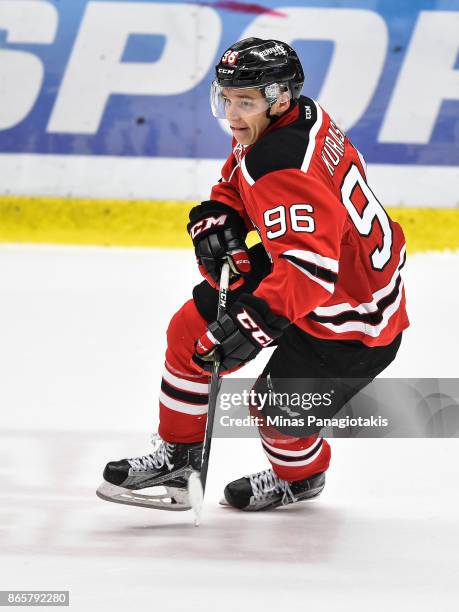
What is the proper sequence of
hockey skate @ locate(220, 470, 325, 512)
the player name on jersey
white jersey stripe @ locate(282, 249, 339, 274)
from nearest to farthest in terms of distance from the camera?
white jersey stripe @ locate(282, 249, 339, 274) → the player name on jersey → hockey skate @ locate(220, 470, 325, 512)

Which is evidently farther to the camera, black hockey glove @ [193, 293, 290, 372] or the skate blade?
the skate blade

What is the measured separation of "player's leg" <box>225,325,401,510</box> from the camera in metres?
2.28

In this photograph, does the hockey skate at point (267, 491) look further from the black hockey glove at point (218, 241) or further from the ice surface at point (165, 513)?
the black hockey glove at point (218, 241)

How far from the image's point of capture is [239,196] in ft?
7.89

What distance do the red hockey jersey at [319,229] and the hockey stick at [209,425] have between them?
0.43ft

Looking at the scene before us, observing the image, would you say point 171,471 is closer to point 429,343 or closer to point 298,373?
point 298,373

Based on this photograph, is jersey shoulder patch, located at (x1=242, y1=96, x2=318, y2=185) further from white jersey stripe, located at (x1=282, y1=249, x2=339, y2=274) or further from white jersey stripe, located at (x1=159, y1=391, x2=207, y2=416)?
white jersey stripe, located at (x1=159, y1=391, x2=207, y2=416)

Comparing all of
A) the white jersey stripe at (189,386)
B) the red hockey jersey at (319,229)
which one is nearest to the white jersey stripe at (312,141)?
the red hockey jersey at (319,229)

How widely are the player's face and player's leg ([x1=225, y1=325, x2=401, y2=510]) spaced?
39 cm

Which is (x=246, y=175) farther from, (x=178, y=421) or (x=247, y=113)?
(x=178, y=421)

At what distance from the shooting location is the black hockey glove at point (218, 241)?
228cm

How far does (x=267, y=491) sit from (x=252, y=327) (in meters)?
0.50

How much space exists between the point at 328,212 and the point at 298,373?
16.0 inches

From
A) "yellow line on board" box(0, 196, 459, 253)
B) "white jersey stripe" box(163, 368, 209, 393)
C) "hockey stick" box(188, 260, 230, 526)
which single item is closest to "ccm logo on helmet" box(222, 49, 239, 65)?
"hockey stick" box(188, 260, 230, 526)
